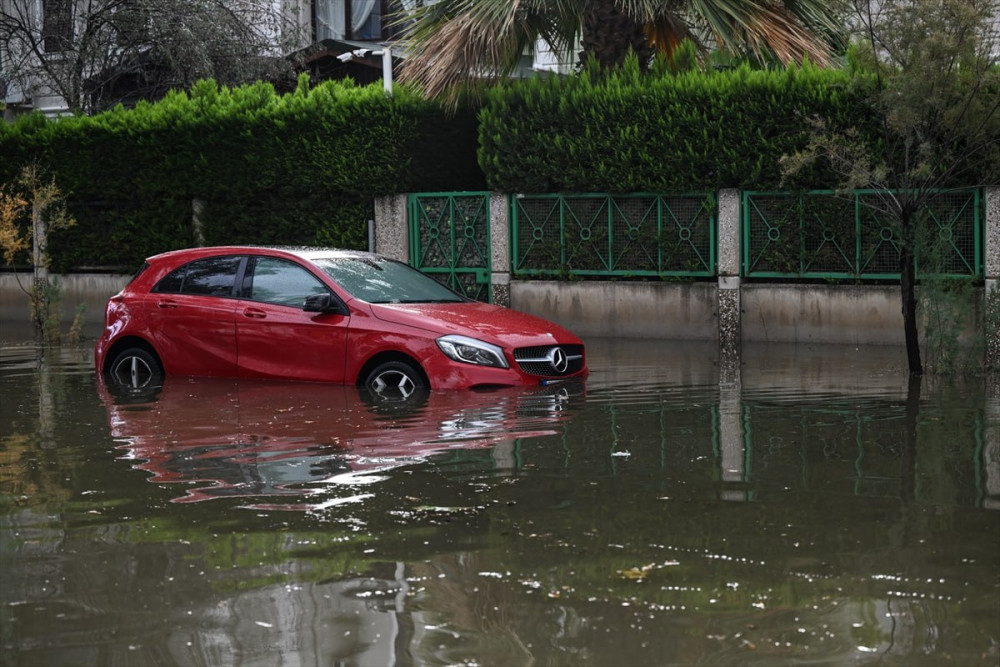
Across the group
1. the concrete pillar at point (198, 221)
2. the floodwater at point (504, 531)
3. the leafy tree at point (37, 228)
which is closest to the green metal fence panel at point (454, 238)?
the concrete pillar at point (198, 221)

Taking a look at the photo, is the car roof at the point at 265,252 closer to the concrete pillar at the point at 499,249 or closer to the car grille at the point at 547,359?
the car grille at the point at 547,359

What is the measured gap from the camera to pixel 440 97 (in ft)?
58.5

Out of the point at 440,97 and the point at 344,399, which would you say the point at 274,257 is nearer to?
the point at 344,399

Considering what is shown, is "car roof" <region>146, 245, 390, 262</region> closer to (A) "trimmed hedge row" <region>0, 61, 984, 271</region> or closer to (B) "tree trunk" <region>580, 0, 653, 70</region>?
(A) "trimmed hedge row" <region>0, 61, 984, 271</region>

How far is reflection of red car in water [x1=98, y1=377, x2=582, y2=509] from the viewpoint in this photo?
8133 mm

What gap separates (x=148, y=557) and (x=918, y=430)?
17.9ft

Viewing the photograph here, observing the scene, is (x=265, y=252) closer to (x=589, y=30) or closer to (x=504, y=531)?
(x=504, y=531)

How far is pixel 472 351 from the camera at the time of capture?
11.4m

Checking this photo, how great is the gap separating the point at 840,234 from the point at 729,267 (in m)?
1.38

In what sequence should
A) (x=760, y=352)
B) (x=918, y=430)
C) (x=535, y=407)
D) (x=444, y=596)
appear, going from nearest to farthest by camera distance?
(x=444, y=596), (x=918, y=430), (x=535, y=407), (x=760, y=352)

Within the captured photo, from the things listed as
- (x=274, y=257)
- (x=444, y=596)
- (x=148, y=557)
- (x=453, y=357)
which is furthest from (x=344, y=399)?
(x=444, y=596)

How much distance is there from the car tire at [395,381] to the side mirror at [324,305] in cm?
64

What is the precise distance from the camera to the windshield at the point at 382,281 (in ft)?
40.3

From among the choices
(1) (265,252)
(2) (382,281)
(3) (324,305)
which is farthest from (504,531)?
(1) (265,252)
